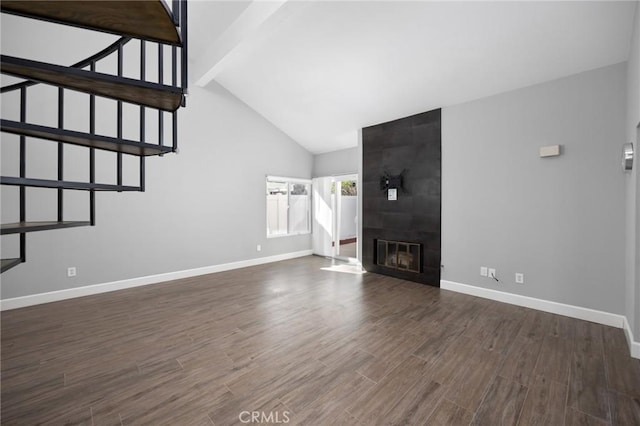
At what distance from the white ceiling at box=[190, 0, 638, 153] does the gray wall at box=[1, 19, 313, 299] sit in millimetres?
959

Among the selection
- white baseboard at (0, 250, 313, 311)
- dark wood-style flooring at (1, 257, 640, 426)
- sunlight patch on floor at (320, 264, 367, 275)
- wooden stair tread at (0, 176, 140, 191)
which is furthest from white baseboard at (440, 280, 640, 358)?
wooden stair tread at (0, 176, 140, 191)

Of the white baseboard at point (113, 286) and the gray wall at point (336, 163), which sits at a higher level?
the gray wall at point (336, 163)

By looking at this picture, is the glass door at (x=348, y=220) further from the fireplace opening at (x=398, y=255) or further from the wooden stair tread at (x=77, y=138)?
the wooden stair tread at (x=77, y=138)

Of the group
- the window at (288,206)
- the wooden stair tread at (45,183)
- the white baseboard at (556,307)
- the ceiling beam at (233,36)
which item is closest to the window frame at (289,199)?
the window at (288,206)

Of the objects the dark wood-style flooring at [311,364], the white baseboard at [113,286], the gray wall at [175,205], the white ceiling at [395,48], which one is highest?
the white ceiling at [395,48]

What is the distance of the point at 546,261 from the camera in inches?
134

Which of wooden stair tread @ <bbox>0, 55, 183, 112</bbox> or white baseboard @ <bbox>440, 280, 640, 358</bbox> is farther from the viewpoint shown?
white baseboard @ <bbox>440, 280, 640, 358</bbox>

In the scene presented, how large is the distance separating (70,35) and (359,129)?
15.8ft

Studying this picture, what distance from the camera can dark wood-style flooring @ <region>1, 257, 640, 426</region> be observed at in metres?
1.80

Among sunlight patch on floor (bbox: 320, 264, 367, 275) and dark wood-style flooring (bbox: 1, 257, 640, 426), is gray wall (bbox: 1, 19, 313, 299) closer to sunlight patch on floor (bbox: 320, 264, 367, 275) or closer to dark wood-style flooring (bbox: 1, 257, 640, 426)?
dark wood-style flooring (bbox: 1, 257, 640, 426)

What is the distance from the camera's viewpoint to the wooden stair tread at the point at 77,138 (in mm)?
1168

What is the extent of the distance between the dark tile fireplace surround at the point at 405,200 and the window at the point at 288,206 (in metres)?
2.10

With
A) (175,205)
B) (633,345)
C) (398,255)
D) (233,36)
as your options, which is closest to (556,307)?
(633,345)

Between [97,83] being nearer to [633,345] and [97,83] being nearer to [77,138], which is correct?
[77,138]
